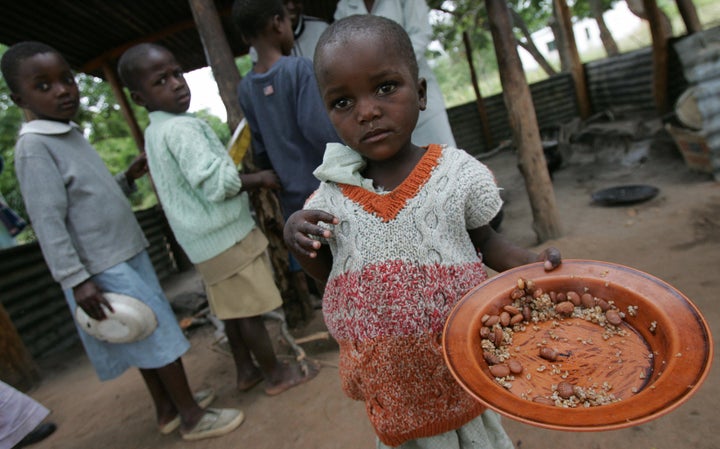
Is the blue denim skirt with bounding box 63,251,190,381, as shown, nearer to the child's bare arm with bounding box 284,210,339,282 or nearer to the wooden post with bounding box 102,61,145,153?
the child's bare arm with bounding box 284,210,339,282

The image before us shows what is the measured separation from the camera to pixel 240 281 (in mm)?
2393

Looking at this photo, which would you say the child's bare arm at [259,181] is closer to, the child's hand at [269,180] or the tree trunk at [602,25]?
the child's hand at [269,180]

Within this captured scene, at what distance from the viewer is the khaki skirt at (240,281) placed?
235 cm

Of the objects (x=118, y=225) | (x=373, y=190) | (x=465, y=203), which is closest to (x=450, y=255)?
(x=465, y=203)

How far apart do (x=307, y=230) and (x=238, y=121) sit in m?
2.14

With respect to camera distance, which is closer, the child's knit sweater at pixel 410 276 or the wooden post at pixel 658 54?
the child's knit sweater at pixel 410 276

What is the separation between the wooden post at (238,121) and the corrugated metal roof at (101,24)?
1.55m

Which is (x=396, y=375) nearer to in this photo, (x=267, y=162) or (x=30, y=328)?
(x=267, y=162)

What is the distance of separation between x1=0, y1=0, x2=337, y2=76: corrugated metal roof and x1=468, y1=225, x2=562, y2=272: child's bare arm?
4.08m

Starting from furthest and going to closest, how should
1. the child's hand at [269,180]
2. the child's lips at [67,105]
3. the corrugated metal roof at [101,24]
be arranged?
the corrugated metal roof at [101,24] < the child's hand at [269,180] < the child's lips at [67,105]

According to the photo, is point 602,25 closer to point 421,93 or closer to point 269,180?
point 269,180

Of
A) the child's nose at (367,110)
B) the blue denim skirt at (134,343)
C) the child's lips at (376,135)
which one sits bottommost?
the blue denim skirt at (134,343)

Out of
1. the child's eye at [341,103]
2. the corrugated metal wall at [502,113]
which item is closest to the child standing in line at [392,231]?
the child's eye at [341,103]

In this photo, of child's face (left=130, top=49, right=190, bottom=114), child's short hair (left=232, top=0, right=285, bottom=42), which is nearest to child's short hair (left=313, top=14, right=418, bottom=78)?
child's short hair (left=232, top=0, right=285, bottom=42)
